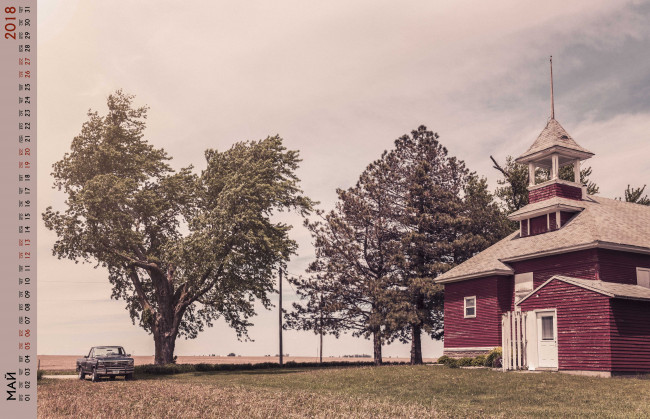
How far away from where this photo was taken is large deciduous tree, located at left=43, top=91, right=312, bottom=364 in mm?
39562

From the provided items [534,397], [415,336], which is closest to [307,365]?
[415,336]

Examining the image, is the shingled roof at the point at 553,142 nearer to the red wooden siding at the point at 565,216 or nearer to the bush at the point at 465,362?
the red wooden siding at the point at 565,216

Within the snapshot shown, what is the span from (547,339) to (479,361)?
14.3ft

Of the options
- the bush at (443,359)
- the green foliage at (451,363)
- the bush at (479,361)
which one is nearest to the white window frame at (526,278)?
the bush at (479,361)

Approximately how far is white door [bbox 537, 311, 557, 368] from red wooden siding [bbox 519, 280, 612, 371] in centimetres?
30

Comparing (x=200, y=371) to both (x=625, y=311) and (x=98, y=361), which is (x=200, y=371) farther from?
(x=625, y=311)

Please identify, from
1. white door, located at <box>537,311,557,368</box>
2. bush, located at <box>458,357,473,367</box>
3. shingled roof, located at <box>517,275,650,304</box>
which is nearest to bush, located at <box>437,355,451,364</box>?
bush, located at <box>458,357,473,367</box>

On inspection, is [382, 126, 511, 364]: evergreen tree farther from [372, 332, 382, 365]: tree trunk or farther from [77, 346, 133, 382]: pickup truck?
[77, 346, 133, 382]: pickup truck

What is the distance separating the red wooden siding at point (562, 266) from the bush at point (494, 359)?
4.28 meters

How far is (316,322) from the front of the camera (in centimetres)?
5159

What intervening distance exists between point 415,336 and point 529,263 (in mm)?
15509

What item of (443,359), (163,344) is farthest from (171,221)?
(443,359)

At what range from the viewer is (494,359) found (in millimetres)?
33000

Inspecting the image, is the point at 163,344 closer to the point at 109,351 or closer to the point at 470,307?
the point at 109,351
